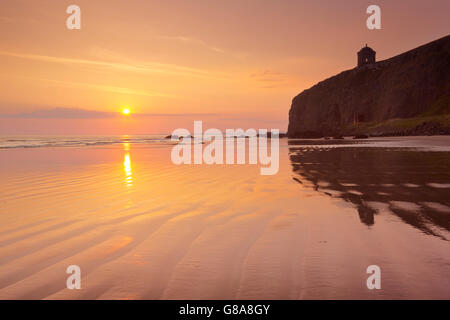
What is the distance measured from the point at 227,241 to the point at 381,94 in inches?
4830

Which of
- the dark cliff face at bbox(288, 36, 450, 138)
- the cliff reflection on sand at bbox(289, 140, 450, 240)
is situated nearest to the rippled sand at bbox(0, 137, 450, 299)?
the cliff reflection on sand at bbox(289, 140, 450, 240)

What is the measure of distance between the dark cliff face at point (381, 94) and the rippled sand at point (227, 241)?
80.7m

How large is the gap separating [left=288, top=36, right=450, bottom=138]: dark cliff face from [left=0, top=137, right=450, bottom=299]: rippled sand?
Answer: 265 feet

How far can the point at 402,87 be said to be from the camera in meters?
105

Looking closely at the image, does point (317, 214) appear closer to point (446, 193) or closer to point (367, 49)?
point (446, 193)

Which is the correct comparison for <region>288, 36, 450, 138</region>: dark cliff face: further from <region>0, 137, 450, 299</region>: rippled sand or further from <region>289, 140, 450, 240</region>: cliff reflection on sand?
<region>0, 137, 450, 299</region>: rippled sand

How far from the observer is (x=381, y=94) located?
11300 cm

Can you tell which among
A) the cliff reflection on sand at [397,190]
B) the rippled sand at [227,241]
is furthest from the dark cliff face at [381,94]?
the rippled sand at [227,241]

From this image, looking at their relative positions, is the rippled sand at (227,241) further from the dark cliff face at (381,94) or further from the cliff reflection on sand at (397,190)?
the dark cliff face at (381,94)

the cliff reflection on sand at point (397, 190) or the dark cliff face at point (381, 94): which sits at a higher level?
the dark cliff face at point (381, 94)

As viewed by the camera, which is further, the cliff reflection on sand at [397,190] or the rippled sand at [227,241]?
the cliff reflection on sand at [397,190]

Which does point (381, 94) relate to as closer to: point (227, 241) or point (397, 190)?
point (397, 190)

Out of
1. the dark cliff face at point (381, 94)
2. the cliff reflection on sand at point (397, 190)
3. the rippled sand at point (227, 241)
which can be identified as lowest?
the rippled sand at point (227, 241)

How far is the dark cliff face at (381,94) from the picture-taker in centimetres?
10038
